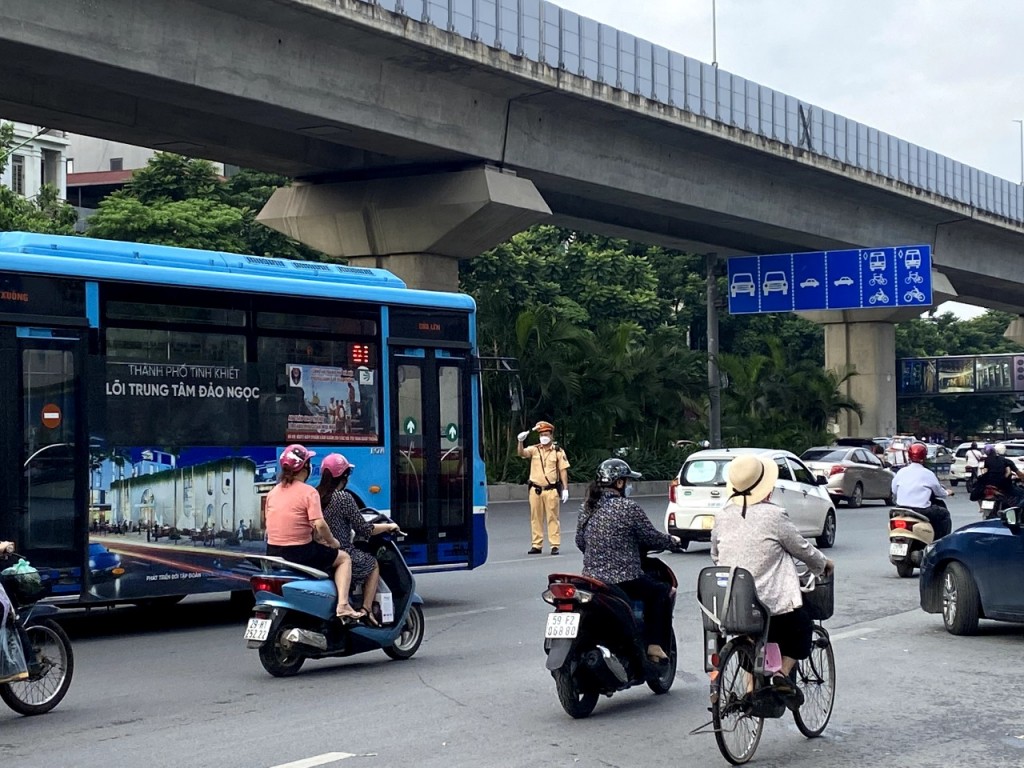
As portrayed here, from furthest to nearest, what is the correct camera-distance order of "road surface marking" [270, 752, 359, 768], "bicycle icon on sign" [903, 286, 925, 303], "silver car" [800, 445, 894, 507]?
"bicycle icon on sign" [903, 286, 925, 303] → "silver car" [800, 445, 894, 507] → "road surface marking" [270, 752, 359, 768]

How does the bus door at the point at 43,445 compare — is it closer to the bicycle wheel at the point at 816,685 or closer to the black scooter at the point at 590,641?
the black scooter at the point at 590,641

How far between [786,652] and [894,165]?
120 ft

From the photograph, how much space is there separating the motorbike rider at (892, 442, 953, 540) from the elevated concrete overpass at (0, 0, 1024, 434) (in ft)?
37.0

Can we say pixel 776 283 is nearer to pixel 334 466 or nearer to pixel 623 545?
pixel 334 466

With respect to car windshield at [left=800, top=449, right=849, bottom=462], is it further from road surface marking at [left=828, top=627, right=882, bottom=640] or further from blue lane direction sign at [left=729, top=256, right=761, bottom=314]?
road surface marking at [left=828, top=627, right=882, bottom=640]

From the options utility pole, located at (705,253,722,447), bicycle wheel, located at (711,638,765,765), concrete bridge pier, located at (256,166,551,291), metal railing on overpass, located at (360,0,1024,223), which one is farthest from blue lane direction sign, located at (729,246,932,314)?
bicycle wheel, located at (711,638,765,765)

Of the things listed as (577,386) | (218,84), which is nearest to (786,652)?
(218,84)

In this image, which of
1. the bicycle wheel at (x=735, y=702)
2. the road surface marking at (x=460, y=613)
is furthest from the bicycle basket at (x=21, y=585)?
the road surface marking at (x=460, y=613)

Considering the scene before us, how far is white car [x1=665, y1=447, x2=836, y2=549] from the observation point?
67.8 feet

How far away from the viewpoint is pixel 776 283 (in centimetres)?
4259

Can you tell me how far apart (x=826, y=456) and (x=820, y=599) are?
96.4ft

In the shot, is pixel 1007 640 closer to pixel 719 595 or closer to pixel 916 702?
pixel 916 702

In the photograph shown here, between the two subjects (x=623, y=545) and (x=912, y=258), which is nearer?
(x=623, y=545)

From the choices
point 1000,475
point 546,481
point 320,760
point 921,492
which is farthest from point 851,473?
point 320,760
